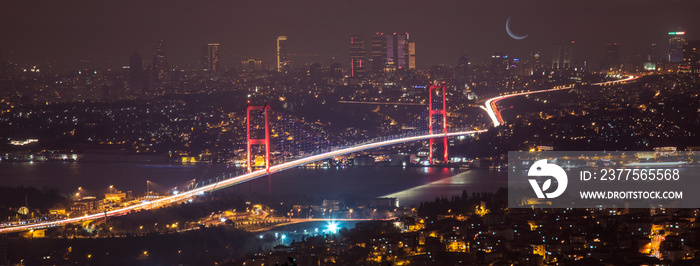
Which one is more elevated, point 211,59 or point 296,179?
point 211,59

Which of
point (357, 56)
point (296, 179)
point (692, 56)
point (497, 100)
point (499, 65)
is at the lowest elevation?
point (296, 179)

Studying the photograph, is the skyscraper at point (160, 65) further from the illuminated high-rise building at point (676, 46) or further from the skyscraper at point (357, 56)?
the illuminated high-rise building at point (676, 46)

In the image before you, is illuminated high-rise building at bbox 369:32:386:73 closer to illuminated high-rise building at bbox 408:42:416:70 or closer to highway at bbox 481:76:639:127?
illuminated high-rise building at bbox 408:42:416:70

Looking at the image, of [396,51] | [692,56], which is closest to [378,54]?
[396,51]

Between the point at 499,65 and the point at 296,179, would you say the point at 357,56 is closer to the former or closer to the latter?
the point at 499,65

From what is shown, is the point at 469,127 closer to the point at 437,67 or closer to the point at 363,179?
the point at 363,179

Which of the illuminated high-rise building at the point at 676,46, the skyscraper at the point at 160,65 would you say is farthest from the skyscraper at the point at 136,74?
the illuminated high-rise building at the point at 676,46
